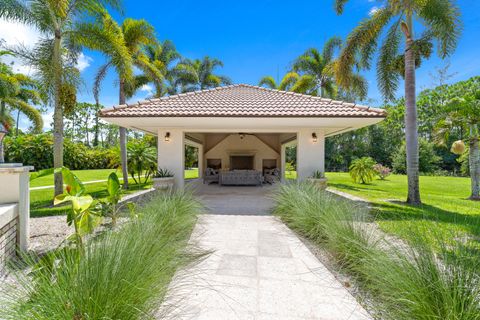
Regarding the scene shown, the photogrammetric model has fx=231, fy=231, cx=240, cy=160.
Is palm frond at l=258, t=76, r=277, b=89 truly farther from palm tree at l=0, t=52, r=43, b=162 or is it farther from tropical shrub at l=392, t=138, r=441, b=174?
tropical shrub at l=392, t=138, r=441, b=174

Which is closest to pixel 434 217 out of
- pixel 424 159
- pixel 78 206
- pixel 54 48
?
pixel 78 206

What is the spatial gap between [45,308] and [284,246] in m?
3.79

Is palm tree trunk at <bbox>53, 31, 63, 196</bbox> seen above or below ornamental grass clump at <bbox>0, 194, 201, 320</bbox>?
above

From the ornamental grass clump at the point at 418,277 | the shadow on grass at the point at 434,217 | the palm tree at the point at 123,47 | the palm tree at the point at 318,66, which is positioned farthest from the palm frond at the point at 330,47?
the ornamental grass clump at the point at 418,277

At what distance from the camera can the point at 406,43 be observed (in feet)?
31.0

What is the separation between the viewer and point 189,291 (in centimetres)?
304

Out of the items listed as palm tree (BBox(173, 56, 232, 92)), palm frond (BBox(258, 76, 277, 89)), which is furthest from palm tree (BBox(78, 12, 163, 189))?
palm frond (BBox(258, 76, 277, 89))

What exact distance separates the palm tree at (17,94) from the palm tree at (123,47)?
9470mm

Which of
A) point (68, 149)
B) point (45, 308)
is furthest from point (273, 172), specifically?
point (68, 149)

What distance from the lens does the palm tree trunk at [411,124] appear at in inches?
361

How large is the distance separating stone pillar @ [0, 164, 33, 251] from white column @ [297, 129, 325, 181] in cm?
894

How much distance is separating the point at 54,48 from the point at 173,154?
6.35 meters

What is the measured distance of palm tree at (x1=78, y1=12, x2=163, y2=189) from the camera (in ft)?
32.0

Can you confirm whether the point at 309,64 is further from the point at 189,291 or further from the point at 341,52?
the point at 189,291
